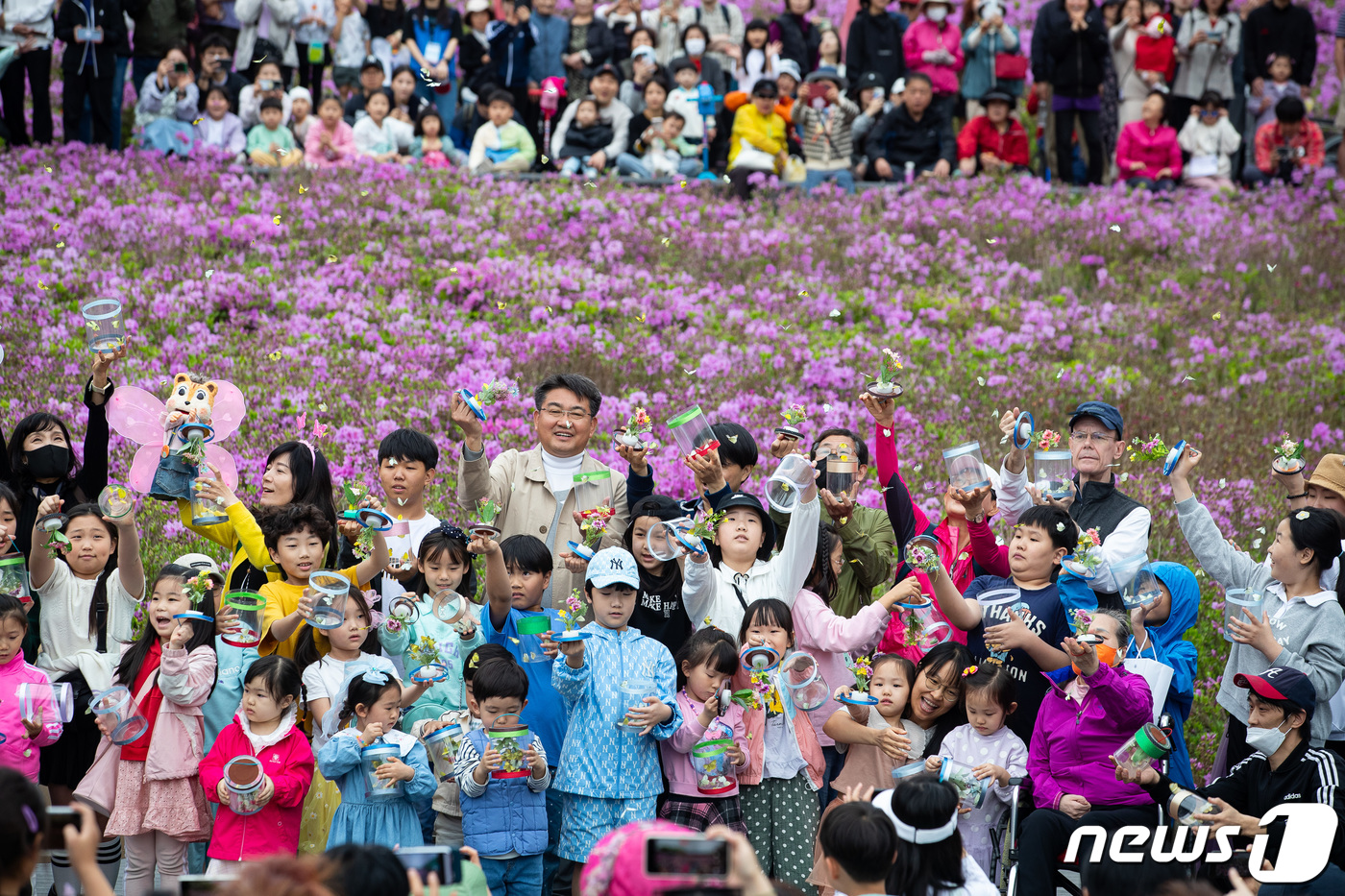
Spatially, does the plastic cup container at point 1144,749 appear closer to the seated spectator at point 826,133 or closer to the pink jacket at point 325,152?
the seated spectator at point 826,133

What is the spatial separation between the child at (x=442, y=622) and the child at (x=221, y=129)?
10.0 m

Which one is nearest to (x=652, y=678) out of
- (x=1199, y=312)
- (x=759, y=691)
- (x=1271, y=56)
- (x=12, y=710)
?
(x=759, y=691)

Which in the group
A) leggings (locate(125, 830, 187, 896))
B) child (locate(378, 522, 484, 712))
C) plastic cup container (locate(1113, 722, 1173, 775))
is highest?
child (locate(378, 522, 484, 712))

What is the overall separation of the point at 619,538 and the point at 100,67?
10.9 meters

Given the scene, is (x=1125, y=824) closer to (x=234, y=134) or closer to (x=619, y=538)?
(x=619, y=538)

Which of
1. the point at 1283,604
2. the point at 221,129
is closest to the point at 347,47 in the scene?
the point at 221,129

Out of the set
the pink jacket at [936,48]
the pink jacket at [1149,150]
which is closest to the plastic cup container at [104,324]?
the pink jacket at [936,48]

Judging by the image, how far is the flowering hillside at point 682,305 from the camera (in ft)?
34.1

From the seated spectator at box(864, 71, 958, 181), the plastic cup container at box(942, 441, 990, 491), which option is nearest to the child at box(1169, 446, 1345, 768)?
the plastic cup container at box(942, 441, 990, 491)

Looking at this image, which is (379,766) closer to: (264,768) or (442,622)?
(264,768)

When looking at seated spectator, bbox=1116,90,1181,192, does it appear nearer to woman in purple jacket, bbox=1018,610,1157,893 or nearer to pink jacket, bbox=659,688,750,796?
woman in purple jacket, bbox=1018,610,1157,893

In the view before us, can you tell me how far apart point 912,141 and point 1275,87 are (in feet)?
17.9

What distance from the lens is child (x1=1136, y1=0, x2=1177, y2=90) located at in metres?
16.5

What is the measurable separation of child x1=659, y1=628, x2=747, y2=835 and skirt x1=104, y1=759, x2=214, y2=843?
82.2 inches
